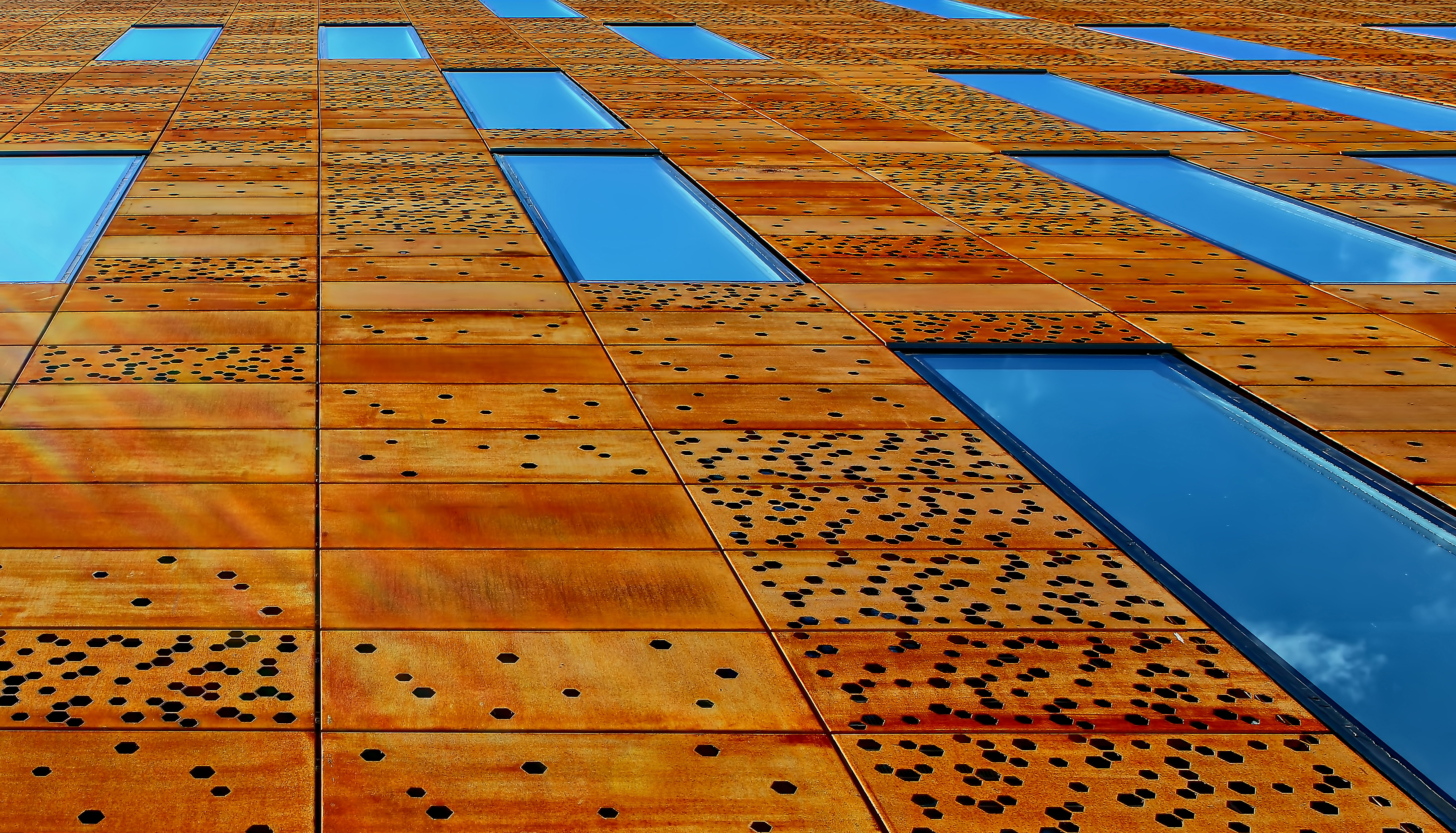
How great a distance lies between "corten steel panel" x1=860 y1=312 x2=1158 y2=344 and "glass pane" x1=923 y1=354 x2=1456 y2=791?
28 cm

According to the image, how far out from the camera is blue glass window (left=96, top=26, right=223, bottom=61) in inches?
1018

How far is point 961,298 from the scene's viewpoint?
12352 millimetres

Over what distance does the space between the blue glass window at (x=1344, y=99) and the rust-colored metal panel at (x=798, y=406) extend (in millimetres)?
14997

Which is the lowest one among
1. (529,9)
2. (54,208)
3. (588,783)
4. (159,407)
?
(529,9)

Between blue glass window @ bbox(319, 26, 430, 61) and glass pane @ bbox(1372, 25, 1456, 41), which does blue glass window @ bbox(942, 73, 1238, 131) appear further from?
glass pane @ bbox(1372, 25, 1456, 41)

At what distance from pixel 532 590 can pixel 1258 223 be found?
11.4m

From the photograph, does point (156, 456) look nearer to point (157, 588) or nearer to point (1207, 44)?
point (157, 588)

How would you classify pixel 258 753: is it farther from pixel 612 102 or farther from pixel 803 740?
pixel 612 102

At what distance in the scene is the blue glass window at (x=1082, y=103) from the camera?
71.2 ft

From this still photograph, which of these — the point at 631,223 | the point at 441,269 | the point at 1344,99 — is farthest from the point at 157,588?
the point at 1344,99

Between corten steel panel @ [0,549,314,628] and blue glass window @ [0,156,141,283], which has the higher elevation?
corten steel panel @ [0,549,314,628]

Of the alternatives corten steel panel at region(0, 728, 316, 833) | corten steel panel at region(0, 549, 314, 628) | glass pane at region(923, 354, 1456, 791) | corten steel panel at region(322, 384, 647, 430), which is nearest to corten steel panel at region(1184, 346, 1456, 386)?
glass pane at region(923, 354, 1456, 791)

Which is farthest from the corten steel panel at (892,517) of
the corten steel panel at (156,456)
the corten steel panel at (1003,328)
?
the corten steel panel at (1003,328)

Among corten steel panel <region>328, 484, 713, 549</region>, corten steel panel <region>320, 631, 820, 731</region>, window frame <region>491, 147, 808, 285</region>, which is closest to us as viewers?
corten steel panel <region>320, 631, 820, 731</region>
